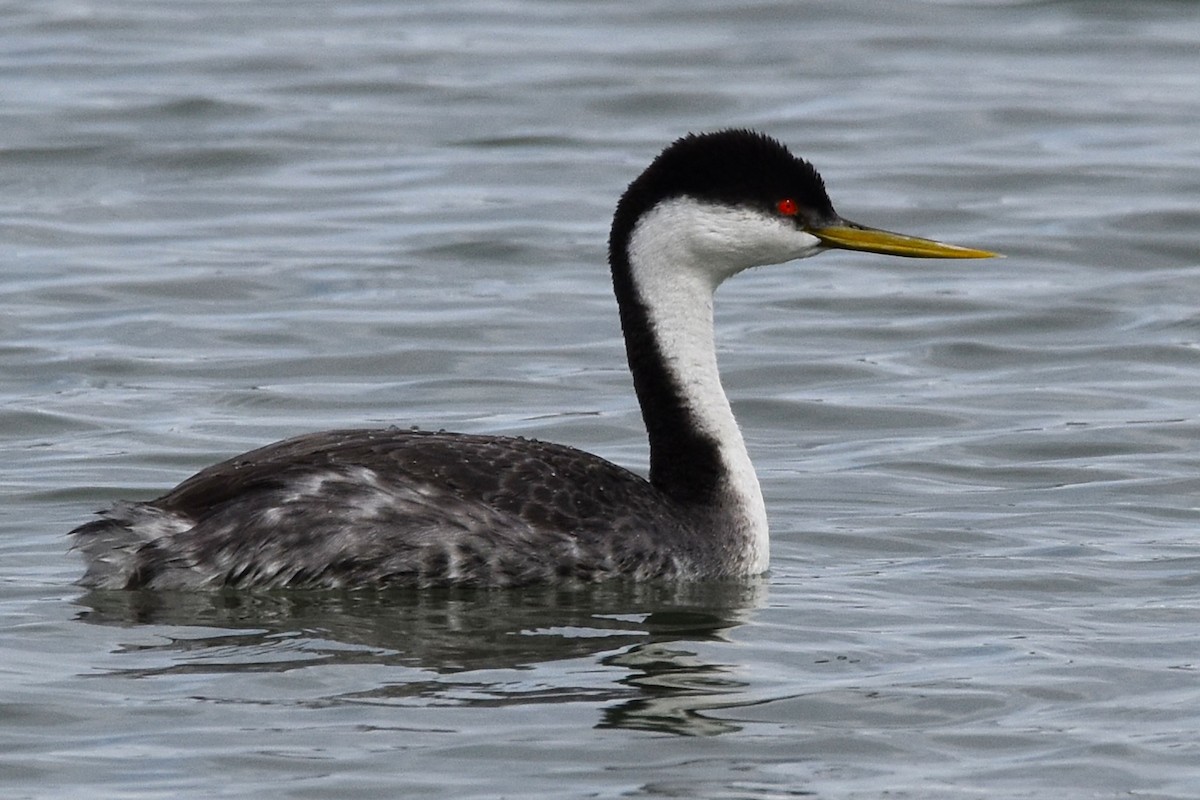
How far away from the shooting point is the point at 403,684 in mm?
7863

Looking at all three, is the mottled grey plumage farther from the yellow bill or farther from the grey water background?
the yellow bill

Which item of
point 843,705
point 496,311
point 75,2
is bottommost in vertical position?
point 843,705

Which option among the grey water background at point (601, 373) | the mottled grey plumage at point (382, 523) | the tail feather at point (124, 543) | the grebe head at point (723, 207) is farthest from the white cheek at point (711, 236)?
the tail feather at point (124, 543)

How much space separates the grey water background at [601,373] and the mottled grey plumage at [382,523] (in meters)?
0.11

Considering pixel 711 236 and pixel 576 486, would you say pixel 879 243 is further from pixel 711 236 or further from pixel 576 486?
pixel 576 486

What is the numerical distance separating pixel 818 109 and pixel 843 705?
12.9m

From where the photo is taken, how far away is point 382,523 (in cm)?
890

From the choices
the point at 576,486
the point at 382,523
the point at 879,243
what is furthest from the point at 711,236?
the point at 382,523

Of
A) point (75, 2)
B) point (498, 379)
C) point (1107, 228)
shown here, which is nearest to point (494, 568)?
point (498, 379)

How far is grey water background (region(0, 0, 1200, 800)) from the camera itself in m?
7.46

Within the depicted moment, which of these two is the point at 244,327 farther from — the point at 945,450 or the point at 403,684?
the point at 403,684

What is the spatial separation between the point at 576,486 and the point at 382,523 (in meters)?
0.71

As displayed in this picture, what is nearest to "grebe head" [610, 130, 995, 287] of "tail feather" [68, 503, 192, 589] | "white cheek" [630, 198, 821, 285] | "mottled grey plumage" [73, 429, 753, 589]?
"white cheek" [630, 198, 821, 285]

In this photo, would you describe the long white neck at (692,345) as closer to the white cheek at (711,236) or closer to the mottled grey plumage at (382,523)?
the white cheek at (711,236)
